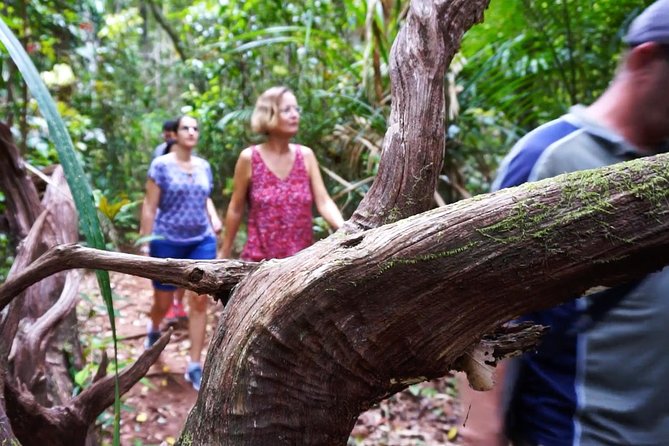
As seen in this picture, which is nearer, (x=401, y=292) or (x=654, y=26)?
(x=401, y=292)

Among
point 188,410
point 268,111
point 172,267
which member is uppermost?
point 268,111

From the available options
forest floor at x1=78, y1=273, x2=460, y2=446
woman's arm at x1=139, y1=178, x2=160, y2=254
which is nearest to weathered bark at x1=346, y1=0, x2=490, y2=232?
forest floor at x1=78, y1=273, x2=460, y2=446

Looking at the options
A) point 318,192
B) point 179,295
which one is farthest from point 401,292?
point 179,295

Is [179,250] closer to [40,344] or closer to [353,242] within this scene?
[40,344]

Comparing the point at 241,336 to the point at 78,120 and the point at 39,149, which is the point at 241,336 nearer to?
the point at 39,149

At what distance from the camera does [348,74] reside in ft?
12.8

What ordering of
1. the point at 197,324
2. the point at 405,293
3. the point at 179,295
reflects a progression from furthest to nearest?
the point at 179,295 < the point at 197,324 < the point at 405,293

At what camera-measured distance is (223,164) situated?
5.26 metres

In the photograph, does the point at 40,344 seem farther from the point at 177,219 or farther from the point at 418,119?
the point at 177,219

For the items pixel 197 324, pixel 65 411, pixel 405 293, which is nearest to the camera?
pixel 405 293

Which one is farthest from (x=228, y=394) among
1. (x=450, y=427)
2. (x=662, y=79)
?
(x=450, y=427)

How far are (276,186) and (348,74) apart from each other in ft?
5.62

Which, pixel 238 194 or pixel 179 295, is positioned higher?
pixel 238 194

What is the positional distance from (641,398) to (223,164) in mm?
4796
